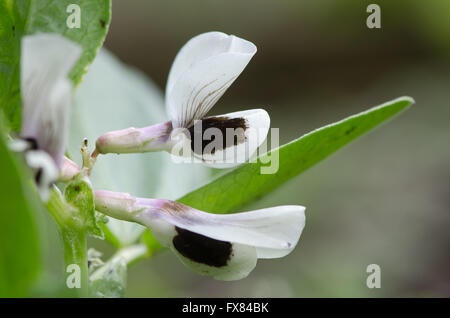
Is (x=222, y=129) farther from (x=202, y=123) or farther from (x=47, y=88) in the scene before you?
(x=47, y=88)

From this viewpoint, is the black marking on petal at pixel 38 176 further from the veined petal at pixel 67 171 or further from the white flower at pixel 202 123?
the white flower at pixel 202 123

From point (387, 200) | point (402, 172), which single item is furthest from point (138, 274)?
point (402, 172)

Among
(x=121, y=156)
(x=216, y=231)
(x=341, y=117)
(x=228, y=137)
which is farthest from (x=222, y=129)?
(x=341, y=117)

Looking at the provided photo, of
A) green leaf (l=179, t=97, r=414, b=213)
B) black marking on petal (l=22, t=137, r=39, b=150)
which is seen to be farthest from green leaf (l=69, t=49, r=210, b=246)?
black marking on petal (l=22, t=137, r=39, b=150)

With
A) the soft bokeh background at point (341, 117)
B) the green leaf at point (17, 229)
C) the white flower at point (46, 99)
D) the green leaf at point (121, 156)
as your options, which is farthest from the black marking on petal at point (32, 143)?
the soft bokeh background at point (341, 117)

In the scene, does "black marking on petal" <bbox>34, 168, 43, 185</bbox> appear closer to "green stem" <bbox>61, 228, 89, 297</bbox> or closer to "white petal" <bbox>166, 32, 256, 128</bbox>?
"green stem" <bbox>61, 228, 89, 297</bbox>

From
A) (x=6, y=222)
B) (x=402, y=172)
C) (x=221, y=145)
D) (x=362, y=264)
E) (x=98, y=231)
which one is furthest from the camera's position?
(x=402, y=172)
